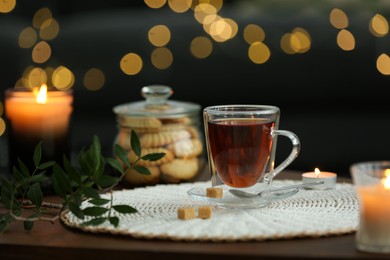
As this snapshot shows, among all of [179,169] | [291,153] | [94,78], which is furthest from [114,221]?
[94,78]

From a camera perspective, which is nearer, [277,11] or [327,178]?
[327,178]

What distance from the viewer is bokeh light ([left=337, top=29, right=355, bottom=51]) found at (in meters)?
2.51

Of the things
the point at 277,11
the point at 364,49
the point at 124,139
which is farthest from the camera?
the point at 277,11

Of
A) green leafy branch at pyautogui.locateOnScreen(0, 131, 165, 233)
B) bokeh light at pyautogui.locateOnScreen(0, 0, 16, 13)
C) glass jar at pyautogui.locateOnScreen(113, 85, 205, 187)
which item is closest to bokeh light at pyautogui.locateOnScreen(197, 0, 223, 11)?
bokeh light at pyautogui.locateOnScreen(0, 0, 16, 13)

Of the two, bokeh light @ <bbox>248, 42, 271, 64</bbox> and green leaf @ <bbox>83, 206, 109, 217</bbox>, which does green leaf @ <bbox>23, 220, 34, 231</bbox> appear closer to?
green leaf @ <bbox>83, 206, 109, 217</bbox>

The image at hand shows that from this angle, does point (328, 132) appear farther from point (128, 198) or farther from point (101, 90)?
point (128, 198)

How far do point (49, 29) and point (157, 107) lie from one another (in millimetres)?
1480

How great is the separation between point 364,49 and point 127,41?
78cm

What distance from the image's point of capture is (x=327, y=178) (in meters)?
1.17

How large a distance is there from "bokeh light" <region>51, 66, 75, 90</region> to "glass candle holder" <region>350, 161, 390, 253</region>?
2006 mm

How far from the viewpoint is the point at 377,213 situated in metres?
0.81

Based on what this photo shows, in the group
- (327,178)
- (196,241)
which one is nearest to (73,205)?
(196,241)

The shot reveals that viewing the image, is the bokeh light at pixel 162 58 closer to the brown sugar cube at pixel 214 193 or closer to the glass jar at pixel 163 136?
the glass jar at pixel 163 136

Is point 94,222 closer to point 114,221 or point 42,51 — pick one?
point 114,221
